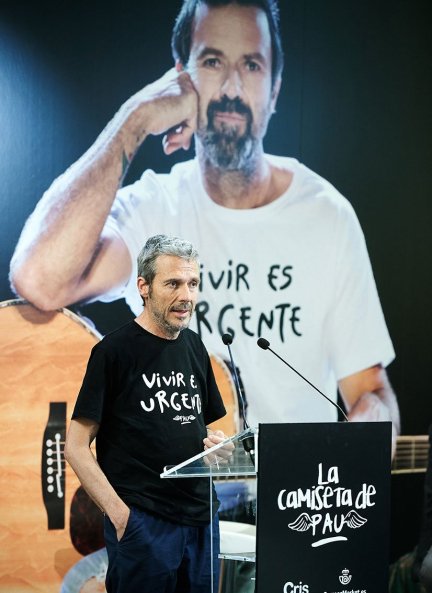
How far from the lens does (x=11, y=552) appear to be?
3633 millimetres

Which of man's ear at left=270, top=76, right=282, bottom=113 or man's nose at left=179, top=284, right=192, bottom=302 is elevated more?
man's ear at left=270, top=76, right=282, bottom=113

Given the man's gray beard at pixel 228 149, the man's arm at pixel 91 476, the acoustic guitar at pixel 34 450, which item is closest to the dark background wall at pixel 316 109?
the man's gray beard at pixel 228 149

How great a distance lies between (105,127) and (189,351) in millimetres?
1647

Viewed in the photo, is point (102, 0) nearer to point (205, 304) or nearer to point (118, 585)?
point (205, 304)

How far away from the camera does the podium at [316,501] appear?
2.16 meters

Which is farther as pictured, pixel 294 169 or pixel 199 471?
pixel 294 169

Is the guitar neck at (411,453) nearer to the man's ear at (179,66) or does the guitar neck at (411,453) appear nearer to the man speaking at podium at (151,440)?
the man speaking at podium at (151,440)

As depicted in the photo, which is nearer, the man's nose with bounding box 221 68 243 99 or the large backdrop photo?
the large backdrop photo

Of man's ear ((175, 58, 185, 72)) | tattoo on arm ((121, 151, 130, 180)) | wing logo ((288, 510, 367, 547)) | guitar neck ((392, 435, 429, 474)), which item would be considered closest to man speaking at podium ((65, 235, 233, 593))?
wing logo ((288, 510, 367, 547))

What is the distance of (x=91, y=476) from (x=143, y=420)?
0.22m

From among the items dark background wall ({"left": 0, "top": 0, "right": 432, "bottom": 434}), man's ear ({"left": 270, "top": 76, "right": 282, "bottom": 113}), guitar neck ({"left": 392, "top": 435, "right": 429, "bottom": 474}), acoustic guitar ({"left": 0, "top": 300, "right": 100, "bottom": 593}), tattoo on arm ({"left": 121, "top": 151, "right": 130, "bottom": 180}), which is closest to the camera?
acoustic guitar ({"left": 0, "top": 300, "right": 100, "bottom": 593})

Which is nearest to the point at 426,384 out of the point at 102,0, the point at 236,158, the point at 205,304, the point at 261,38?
the point at 205,304

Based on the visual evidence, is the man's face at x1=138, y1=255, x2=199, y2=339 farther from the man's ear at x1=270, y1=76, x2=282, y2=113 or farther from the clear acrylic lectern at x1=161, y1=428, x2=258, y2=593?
the man's ear at x1=270, y1=76, x2=282, y2=113

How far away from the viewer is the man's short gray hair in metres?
2.51
